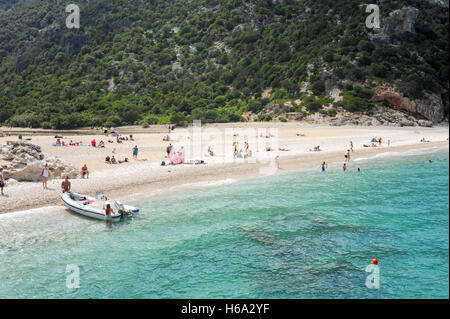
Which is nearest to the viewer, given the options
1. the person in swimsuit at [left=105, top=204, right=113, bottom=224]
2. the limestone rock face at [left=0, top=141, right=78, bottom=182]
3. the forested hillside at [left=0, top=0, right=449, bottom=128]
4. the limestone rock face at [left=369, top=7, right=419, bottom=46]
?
the person in swimsuit at [left=105, top=204, right=113, bottom=224]

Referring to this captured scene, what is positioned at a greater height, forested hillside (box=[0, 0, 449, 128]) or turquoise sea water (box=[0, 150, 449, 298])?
forested hillside (box=[0, 0, 449, 128])

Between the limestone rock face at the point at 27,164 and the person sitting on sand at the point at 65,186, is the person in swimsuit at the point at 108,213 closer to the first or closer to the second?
the person sitting on sand at the point at 65,186

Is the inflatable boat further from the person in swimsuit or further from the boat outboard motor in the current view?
the person in swimsuit

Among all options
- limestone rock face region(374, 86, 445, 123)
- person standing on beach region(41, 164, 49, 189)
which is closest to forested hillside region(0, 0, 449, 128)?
limestone rock face region(374, 86, 445, 123)

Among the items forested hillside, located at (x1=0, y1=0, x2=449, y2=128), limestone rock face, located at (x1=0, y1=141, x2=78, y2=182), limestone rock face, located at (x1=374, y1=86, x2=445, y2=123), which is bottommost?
limestone rock face, located at (x1=0, y1=141, x2=78, y2=182)

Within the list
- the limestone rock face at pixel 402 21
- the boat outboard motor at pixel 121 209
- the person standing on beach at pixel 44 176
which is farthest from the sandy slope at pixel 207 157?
the limestone rock face at pixel 402 21
